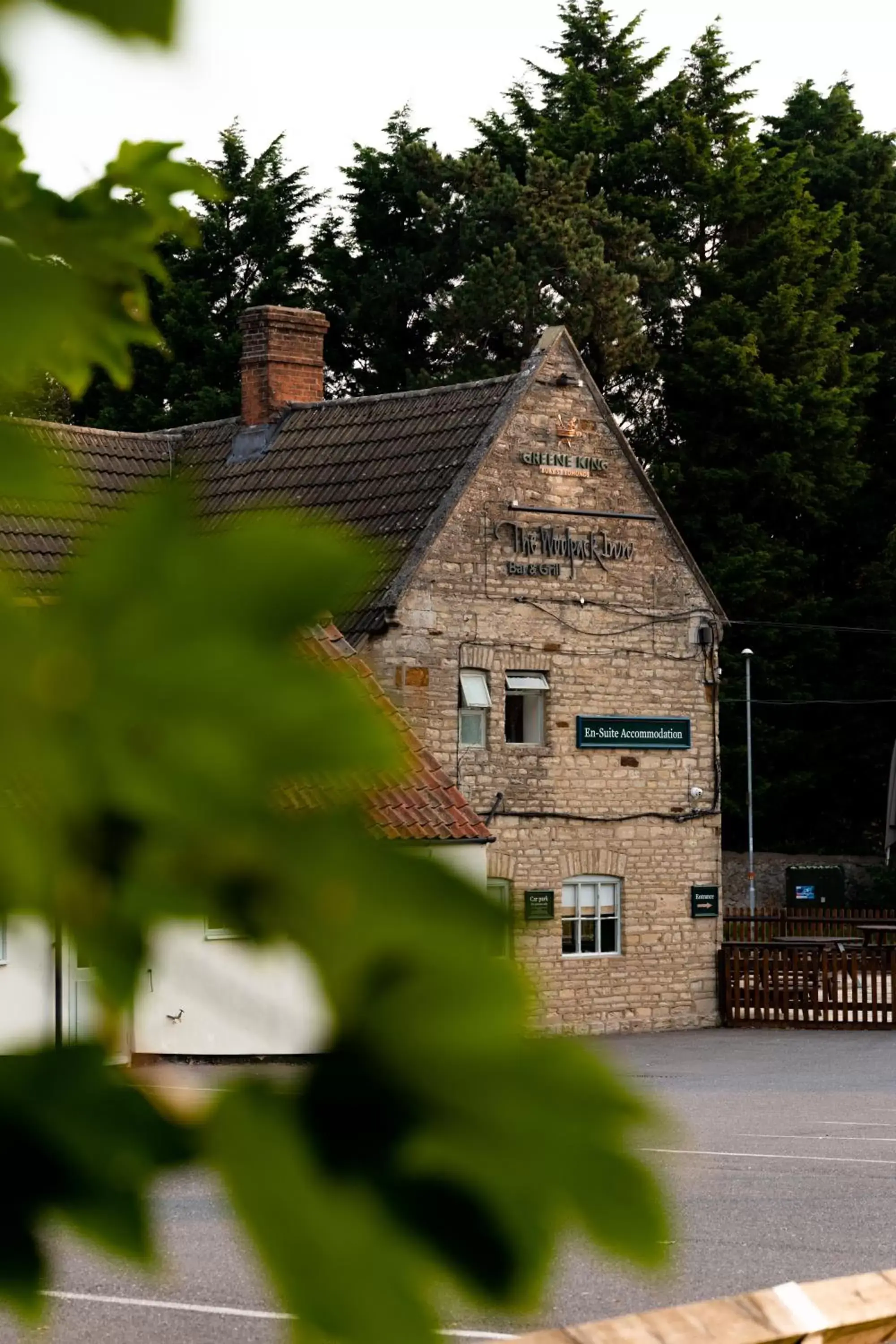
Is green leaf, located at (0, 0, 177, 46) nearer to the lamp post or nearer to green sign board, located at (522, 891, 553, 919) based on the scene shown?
green sign board, located at (522, 891, 553, 919)

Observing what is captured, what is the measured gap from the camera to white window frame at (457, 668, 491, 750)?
26.7m

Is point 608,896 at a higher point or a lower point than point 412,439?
lower

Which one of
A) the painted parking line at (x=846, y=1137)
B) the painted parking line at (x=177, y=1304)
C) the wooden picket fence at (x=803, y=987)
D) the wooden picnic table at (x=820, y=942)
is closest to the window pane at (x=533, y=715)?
the wooden picket fence at (x=803, y=987)

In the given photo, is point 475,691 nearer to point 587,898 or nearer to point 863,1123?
point 587,898

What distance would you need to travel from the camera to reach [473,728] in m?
27.0

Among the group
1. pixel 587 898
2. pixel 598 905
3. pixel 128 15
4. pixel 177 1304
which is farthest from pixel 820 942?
pixel 128 15

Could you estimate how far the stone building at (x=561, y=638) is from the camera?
87.7ft

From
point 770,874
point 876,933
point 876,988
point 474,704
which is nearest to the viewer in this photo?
point 474,704

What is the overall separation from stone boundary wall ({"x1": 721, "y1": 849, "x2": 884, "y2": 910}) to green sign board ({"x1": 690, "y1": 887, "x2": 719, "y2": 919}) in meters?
16.8

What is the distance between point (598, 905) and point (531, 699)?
9.40 ft

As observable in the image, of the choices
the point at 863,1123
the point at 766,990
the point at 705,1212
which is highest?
the point at 705,1212

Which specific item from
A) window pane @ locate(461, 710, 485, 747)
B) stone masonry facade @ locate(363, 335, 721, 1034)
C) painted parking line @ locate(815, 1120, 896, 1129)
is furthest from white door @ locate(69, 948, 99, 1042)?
window pane @ locate(461, 710, 485, 747)

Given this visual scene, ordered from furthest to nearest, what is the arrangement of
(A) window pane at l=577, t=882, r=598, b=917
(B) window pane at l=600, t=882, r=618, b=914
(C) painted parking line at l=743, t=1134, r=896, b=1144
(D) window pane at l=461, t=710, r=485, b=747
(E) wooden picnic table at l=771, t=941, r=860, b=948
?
(E) wooden picnic table at l=771, t=941, r=860, b=948
(B) window pane at l=600, t=882, r=618, b=914
(A) window pane at l=577, t=882, r=598, b=917
(D) window pane at l=461, t=710, r=485, b=747
(C) painted parking line at l=743, t=1134, r=896, b=1144

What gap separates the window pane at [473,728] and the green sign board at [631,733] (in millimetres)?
1461
